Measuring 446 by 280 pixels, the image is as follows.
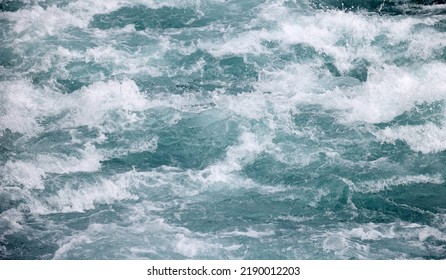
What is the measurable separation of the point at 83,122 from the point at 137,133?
4.78 ft

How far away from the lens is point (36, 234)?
8.65m

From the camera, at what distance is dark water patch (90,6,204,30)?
12.7 m

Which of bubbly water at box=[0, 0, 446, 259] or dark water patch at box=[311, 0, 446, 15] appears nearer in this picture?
bubbly water at box=[0, 0, 446, 259]

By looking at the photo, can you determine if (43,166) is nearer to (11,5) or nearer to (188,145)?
(188,145)

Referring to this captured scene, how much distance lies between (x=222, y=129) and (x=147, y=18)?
196 inches

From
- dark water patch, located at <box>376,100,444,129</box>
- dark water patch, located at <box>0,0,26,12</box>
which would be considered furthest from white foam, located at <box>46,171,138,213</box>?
dark water patch, located at <box>0,0,26,12</box>

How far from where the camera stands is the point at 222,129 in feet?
33.7

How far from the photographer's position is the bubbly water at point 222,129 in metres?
8.62

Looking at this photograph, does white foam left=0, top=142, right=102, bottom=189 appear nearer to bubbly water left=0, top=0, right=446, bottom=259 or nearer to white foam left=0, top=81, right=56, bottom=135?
bubbly water left=0, top=0, right=446, bottom=259

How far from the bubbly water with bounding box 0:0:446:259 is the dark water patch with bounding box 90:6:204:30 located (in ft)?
0.17

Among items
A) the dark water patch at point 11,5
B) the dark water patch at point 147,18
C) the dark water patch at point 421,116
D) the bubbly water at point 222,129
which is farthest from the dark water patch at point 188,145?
the dark water patch at point 11,5
